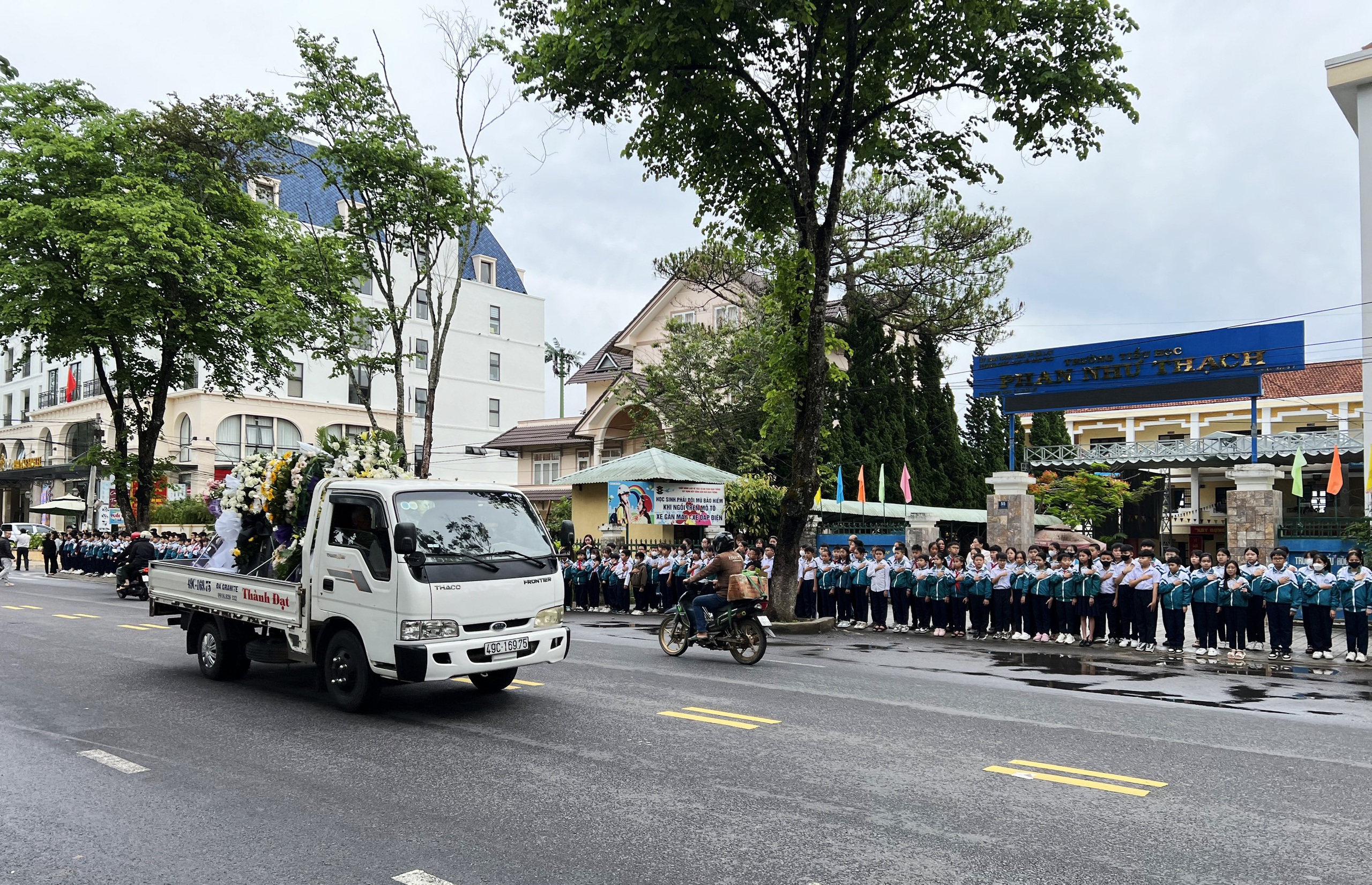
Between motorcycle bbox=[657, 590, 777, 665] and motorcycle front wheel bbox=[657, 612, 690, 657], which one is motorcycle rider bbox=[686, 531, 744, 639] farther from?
motorcycle front wheel bbox=[657, 612, 690, 657]

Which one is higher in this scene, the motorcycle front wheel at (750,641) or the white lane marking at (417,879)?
the motorcycle front wheel at (750,641)

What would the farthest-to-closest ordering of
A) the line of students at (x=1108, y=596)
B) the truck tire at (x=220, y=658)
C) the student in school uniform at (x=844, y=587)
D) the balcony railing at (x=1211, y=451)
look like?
the balcony railing at (x=1211, y=451), the student in school uniform at (x=844, y=587), the line of students at (x=1108, y=596), the truck tire at (x=220, y=658)

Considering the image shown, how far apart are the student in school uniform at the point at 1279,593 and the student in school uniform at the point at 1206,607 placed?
516 mm

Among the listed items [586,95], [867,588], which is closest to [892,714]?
[867,588]

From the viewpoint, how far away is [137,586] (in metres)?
26.8

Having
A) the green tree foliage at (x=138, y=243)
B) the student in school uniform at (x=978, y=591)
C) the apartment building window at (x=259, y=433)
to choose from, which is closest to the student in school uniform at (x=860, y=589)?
the student in school uniform at (x=978, y=591)

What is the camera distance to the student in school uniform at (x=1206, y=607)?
1602cm

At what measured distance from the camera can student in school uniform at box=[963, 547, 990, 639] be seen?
18.4 metres

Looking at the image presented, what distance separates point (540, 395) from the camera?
214 feet

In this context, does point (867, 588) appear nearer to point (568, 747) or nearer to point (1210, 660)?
point (1210, 660)

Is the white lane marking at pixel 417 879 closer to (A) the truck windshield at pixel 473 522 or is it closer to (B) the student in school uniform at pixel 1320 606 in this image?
(A) the truck windshield at pixel 473 522

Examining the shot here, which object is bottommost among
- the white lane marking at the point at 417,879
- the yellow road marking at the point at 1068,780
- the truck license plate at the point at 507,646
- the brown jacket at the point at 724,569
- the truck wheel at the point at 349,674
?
the white lane marking at the point at 417,879

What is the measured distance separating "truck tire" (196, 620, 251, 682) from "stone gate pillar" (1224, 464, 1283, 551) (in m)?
22.0

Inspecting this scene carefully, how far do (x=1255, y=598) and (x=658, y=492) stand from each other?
566 inches
